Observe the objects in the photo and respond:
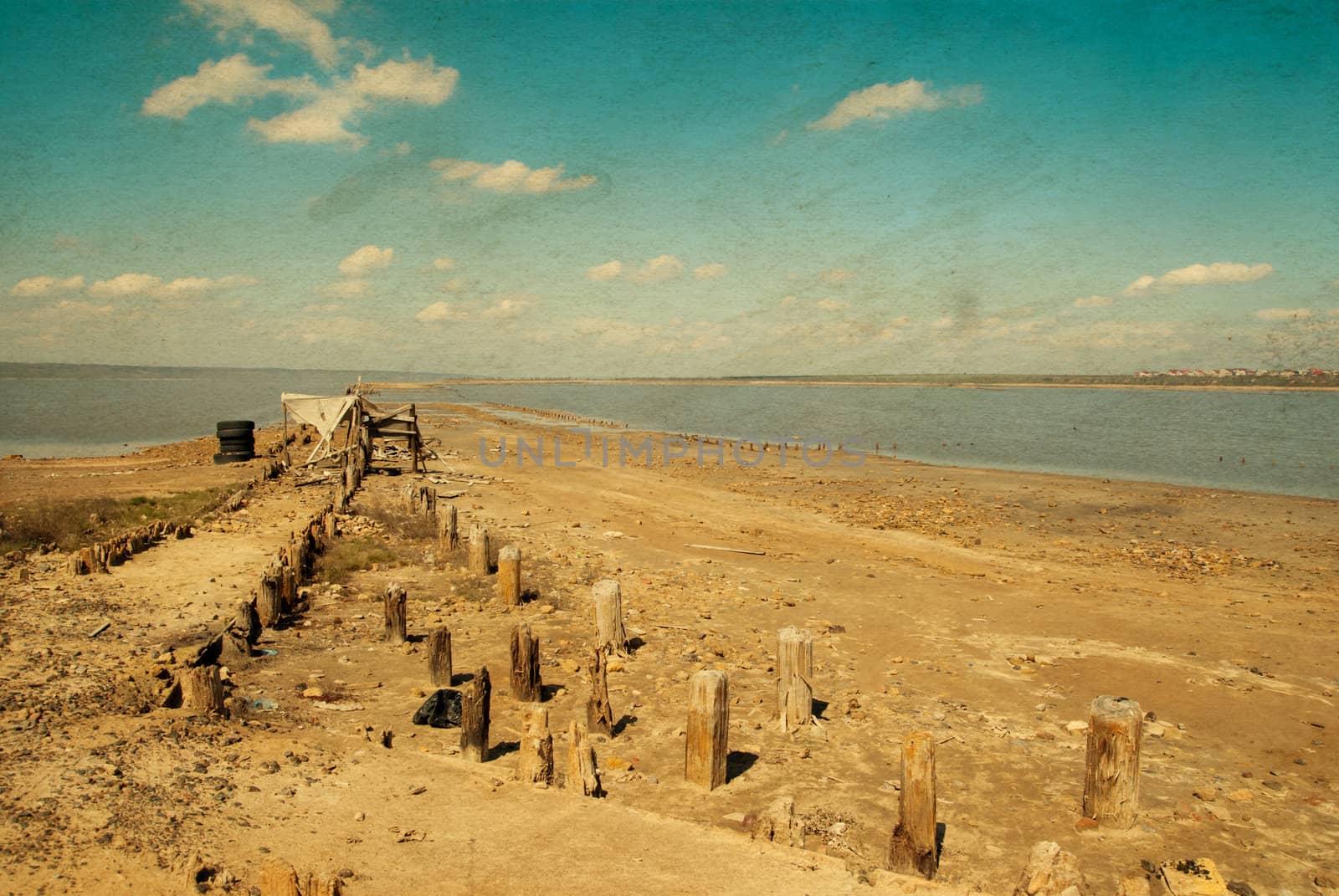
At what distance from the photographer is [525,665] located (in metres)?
7.88

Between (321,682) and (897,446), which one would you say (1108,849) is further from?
(897,446)

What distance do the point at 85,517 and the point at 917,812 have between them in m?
16.6

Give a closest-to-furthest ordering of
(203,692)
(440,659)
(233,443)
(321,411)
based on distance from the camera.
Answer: (203,692), (440,659), (321,411), (233,443)

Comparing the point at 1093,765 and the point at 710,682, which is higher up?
the point at 710,682

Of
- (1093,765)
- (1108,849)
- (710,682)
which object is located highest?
(710,682)

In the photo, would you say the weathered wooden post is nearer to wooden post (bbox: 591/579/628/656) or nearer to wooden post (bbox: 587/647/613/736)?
wooden post (bbox: 587/647/613/736)

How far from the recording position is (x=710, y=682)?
248 inches

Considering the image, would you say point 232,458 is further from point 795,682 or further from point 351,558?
point 795,682

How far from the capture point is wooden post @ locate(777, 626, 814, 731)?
7527 millimetres

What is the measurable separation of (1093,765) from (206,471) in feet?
85.4

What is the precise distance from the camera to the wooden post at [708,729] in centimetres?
627

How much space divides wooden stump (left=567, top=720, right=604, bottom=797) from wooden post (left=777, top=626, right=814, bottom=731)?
2.27 meters

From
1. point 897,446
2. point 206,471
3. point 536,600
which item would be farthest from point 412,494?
point 897,446

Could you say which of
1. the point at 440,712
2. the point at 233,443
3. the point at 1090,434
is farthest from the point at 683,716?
the point at 1090,434
